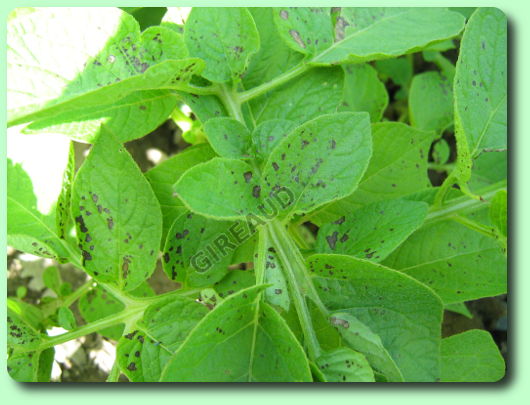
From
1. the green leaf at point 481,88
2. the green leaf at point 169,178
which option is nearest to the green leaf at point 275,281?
the green leaf at point 169,178

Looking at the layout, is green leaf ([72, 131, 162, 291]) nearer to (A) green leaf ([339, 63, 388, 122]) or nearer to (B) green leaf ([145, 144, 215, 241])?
(B) green leaf ([145, 144, 215, 241])

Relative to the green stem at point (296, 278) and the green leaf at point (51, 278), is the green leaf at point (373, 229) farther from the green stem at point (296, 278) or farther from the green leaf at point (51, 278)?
the green leaf at point (51, 278)

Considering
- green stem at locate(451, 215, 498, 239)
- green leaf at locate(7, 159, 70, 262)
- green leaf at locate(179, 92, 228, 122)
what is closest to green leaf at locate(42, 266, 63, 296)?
green leaf at locate(7, 159, 70, 262)

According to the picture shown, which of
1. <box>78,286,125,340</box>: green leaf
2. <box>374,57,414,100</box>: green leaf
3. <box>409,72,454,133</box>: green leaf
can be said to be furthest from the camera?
<box>374,57,414,100</box>: green leaf

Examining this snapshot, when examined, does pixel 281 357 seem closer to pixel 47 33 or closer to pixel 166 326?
pixel 166 326

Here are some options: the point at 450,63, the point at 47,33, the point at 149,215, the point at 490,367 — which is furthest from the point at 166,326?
the point at 450,63

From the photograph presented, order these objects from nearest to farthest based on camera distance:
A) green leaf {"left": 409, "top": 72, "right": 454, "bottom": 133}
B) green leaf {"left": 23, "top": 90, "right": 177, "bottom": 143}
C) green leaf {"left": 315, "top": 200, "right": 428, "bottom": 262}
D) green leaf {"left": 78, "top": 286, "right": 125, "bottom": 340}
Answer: green leaf {"left": 315, "top": 200, "right": 428, "bottom": 262}, green leaf {"left": 23, "top": 90, "right": 177, "bottom": 143}, green leaf {"left": 78, "top": 286, "right": 125, "bottom": 340}, green leaf {"left": 409, "top": 72, "right": 454, "bottom": 133}

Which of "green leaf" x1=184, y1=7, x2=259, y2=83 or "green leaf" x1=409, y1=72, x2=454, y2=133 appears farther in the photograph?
"green leaf" x1=409, y1=72, x2=454, y2=133
